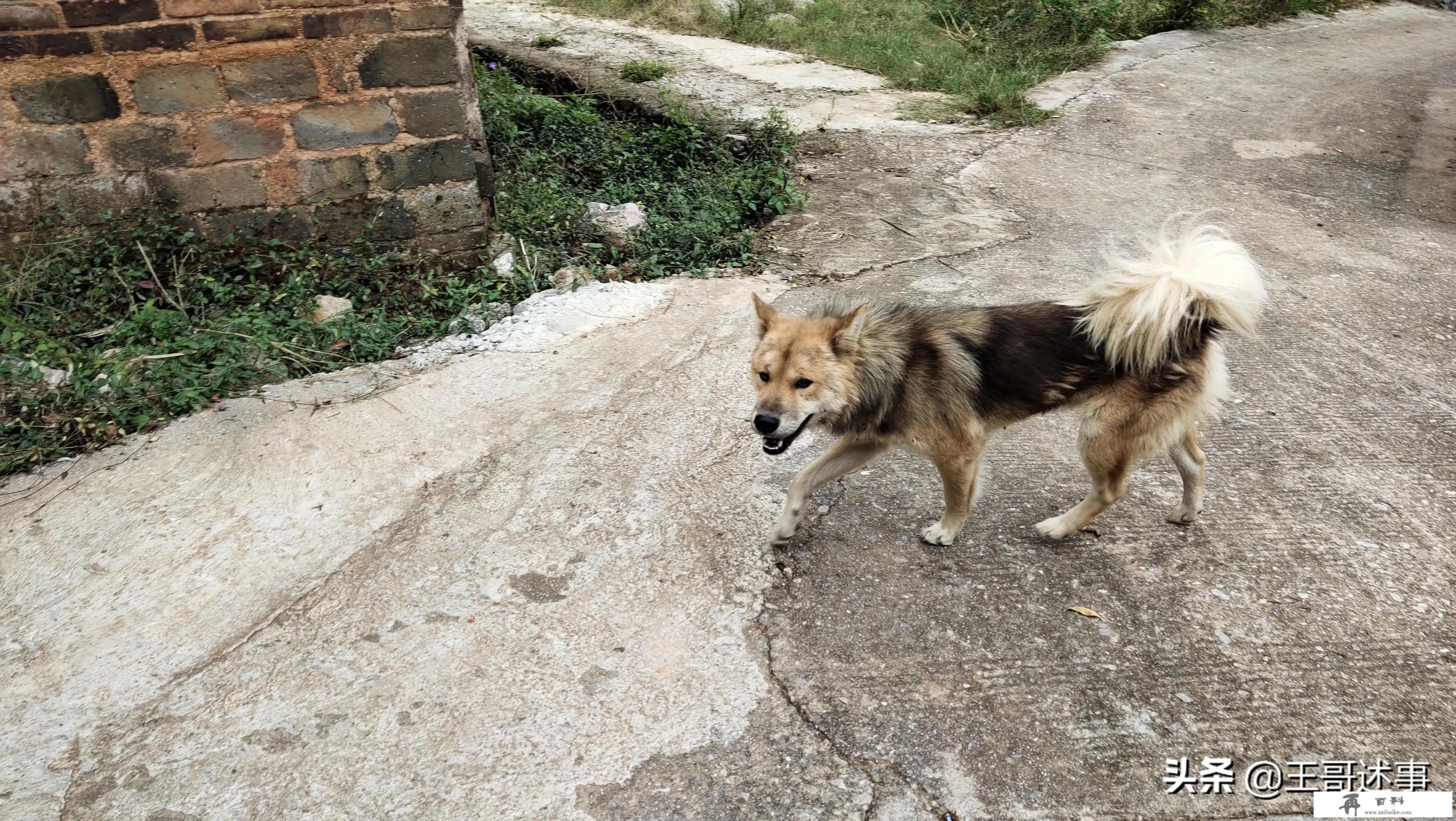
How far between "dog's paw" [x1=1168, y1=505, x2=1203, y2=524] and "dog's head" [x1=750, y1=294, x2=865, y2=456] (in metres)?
1.48

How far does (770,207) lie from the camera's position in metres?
6.47

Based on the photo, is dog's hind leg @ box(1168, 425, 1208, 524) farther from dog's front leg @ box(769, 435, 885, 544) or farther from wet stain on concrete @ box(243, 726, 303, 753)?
wet stain on concrete @ box(243, 726, 303, 753)

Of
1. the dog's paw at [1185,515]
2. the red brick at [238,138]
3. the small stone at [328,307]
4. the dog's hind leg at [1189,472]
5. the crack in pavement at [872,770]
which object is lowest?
the crack in pavement at [872,770]

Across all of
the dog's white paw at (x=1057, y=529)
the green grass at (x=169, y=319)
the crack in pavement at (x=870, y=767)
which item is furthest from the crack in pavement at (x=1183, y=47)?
the crack in pavement at (x=870, y=767)

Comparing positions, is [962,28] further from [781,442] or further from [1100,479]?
[781,442]

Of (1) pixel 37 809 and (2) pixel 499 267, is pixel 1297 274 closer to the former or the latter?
(2) pixel 499 267

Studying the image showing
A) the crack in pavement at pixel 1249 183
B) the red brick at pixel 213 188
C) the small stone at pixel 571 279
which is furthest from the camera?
the crack in pavement at pixel 1249 183

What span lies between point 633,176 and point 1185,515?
463 cm

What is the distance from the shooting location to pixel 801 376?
10.4 feet

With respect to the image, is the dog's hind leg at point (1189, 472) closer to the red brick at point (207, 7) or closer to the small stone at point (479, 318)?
the small stone at point (479, 318)

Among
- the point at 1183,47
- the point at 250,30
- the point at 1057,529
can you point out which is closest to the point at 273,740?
the point at 1057,529

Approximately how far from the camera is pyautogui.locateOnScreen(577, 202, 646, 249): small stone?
19.0 feet

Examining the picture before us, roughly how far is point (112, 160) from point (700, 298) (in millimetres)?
3187

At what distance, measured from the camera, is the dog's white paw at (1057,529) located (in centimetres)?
354
